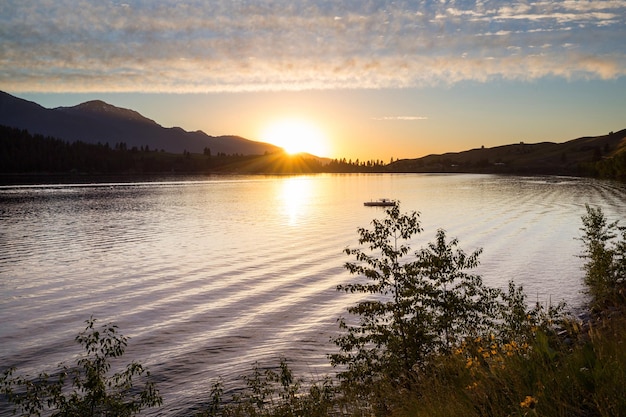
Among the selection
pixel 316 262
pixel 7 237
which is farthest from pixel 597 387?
pixel 7 237

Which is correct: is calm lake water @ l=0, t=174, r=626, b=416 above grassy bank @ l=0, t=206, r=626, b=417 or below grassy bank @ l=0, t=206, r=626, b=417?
below

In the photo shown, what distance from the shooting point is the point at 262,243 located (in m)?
67.6

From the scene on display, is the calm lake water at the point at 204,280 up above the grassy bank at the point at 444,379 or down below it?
below

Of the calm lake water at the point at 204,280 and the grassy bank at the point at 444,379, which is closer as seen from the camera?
the grassy bank at the point at 444,379

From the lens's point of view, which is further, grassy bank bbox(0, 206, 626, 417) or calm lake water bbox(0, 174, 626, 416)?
calm lake water bbox(0, 174, 626, 416)

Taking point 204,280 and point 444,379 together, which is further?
point 204,280

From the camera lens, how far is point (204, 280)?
147ft

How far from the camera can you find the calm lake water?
26.8 m

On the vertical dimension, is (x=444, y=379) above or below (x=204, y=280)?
above

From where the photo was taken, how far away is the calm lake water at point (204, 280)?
88.1 feet

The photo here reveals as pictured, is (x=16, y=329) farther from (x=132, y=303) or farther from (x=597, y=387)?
(x=597, y=387)

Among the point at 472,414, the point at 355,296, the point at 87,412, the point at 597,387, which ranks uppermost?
the point at 597,387

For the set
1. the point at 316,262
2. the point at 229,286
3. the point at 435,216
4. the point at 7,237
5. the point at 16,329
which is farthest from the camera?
the point at 435,216

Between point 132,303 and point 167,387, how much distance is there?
16496 millimetres
